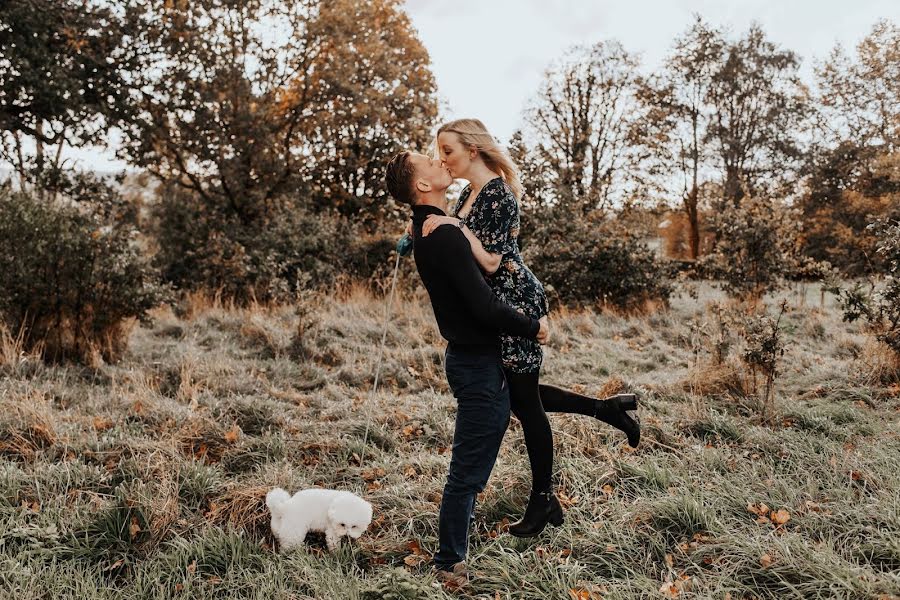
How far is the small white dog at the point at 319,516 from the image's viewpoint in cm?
300

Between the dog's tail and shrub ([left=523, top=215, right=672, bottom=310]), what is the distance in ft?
24.3

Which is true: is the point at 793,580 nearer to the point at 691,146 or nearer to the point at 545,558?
the point at 545,558

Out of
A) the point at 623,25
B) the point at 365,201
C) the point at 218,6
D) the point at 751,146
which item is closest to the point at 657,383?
the point at 218,6

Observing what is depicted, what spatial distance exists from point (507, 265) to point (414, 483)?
1.68 m

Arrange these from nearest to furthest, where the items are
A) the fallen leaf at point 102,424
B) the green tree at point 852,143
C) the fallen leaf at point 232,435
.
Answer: the fallen leaf at point 232,435 → the fallen leaf at point 102,424 → the green tree at point 852,143

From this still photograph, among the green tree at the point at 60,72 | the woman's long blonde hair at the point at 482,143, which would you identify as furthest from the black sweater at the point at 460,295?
the green tree at the point at 60,72

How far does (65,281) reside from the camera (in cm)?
633

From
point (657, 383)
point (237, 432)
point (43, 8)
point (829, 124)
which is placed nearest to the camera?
point (237, 432)

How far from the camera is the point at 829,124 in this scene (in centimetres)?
2206

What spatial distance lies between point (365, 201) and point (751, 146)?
1529 cm

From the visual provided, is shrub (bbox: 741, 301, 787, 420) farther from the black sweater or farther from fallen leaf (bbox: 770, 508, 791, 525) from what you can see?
the black sweater

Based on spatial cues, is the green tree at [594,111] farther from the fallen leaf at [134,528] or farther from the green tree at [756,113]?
the fallen leaf at [134,528]

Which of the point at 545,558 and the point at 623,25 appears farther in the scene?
the point at 623,25

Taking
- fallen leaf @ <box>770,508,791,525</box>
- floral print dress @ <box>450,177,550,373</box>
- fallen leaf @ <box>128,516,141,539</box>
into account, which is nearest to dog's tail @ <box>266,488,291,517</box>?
fallen leaf @ <box>128,516,141,539</box>
